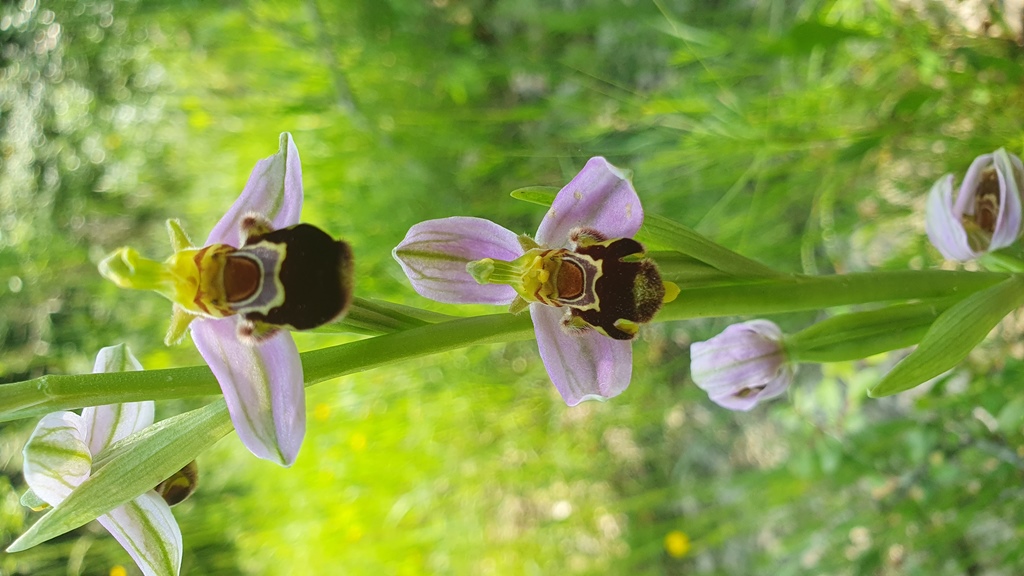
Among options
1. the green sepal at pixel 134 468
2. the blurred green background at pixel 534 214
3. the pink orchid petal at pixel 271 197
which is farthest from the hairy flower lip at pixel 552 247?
the blurred green background at pixel 534 214

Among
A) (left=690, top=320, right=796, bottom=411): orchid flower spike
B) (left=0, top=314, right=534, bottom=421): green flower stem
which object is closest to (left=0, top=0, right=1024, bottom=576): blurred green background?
(left=690, top=320, right=796, bottom=411): orchid flower spike

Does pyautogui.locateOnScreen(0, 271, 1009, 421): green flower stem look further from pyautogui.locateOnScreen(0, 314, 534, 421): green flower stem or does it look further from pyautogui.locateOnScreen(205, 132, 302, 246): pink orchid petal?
pyautogui.locateOnScreen(205, 132, 302, 246): pink orchid petal

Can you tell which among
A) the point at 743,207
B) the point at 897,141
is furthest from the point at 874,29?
the point at 743,207

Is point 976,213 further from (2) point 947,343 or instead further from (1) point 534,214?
(1) point 534,214

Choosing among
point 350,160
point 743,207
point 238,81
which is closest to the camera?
point 743,207

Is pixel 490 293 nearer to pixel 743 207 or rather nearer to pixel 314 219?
pixel 743 207

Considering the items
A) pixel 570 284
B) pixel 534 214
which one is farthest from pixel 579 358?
pixel 534 214
